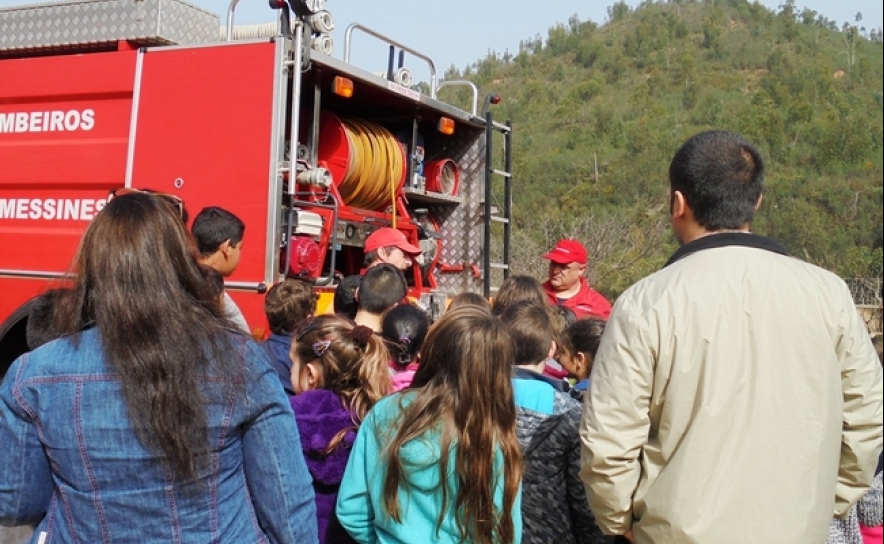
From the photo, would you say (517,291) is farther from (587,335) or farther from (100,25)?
(100,25)

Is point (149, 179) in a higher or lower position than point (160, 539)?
higher

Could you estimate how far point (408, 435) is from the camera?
2.51 metres

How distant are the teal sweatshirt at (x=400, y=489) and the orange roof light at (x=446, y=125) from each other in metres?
4.52

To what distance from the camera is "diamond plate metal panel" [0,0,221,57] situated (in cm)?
580

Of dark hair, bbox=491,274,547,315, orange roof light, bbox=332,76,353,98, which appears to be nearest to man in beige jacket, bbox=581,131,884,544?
dark hair, bbox=491,274,547,315

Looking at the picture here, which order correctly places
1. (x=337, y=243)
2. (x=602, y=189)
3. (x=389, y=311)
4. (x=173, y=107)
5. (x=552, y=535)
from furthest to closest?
(x=602, y=189)
(x=337, y=243)
(x=173, y=107)
(x=389, y=311)
(x=552, y=535)

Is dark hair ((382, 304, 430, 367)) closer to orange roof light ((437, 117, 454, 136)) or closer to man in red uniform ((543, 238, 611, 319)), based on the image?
man in red uniform ((543, 238, 611, 319))

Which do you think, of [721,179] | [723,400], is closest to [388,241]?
[721,179]

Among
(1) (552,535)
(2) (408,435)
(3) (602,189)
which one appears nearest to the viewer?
(2) (408,435)

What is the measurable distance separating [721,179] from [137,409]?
60.3 inches

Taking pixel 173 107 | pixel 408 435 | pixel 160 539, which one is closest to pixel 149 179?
pixel 173 107

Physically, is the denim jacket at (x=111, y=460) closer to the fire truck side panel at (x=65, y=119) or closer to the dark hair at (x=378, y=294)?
the dark hair at (x=378, y=294)

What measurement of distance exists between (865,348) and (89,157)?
186 inches

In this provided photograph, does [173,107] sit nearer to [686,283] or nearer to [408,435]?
[408,435]
